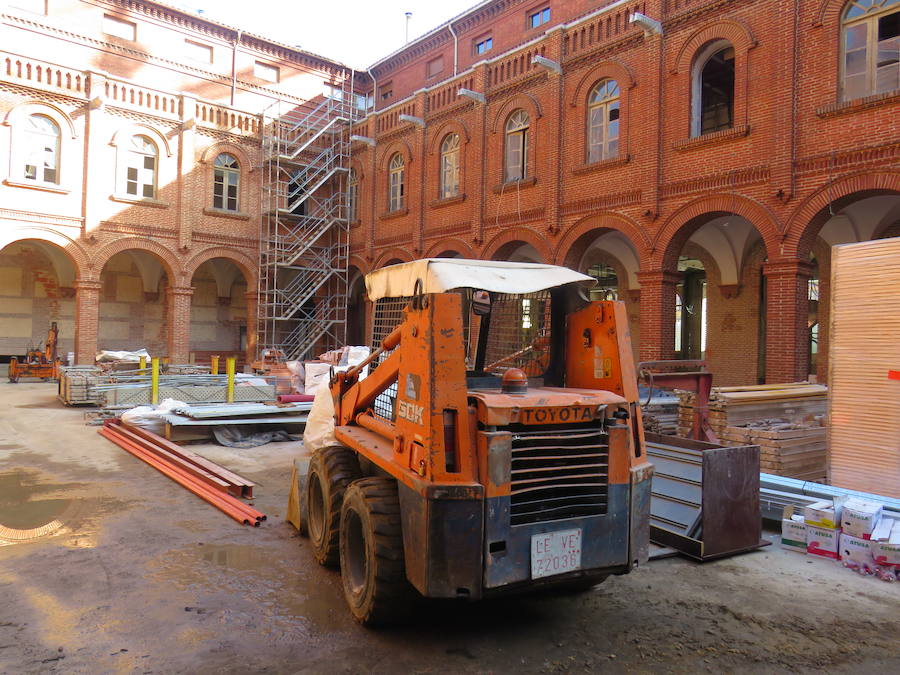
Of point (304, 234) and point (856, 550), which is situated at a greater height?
point (304, 234)

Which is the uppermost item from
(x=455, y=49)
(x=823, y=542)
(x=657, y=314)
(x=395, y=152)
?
(x=455, y=49)

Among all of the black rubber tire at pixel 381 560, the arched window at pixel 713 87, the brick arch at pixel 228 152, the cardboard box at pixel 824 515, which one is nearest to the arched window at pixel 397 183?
the brick arch at pixel 228 152

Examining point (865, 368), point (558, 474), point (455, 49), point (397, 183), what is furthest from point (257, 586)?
point (455, 49)

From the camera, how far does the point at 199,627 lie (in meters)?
4.07

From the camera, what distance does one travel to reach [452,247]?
1980 centimetres

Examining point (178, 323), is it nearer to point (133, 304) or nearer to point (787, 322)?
point (133, 304)

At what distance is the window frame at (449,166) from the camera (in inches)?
781

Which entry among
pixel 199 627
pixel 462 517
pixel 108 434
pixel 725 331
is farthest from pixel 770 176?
pixel 108 434

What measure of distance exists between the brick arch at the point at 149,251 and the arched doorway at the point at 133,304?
3.47 metres

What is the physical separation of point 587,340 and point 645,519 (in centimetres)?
136

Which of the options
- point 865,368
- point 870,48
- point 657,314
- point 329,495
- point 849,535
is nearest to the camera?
point 329,495

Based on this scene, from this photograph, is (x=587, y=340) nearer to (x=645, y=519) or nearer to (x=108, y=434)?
(x=645, y=519)

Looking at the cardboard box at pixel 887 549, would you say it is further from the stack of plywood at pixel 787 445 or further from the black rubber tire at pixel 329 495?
the black rubber tire at pixel 329 495

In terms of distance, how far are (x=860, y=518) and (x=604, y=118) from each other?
40.8 ft
